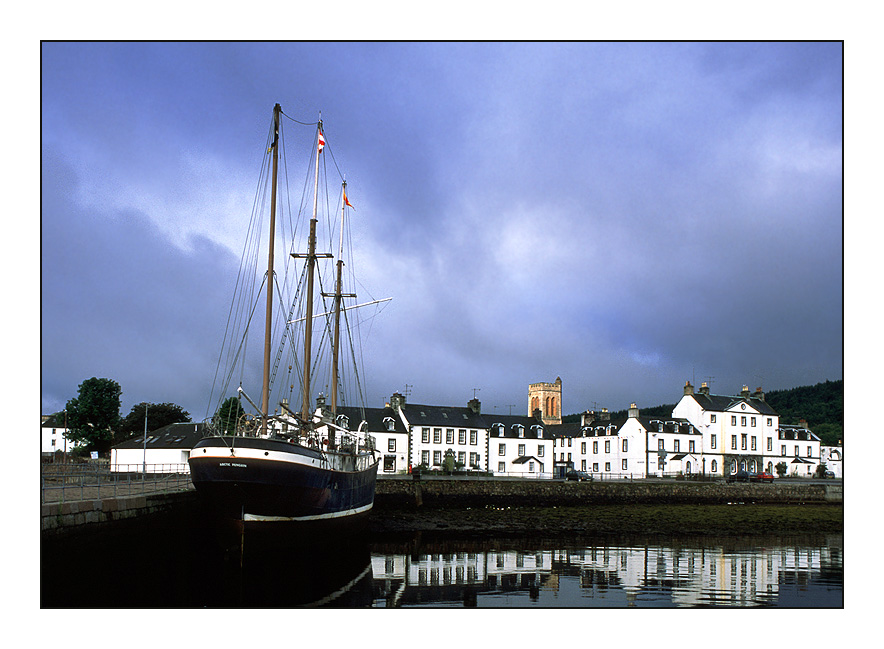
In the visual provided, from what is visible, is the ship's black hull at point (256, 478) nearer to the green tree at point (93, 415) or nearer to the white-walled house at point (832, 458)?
the green tree at point (93, 415)

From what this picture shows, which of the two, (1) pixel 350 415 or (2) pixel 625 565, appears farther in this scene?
(1) pixel 350 415

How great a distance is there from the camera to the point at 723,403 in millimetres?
84250

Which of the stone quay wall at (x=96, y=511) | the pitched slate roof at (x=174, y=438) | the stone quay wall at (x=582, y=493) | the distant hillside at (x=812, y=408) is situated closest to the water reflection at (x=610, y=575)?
the stone quay wall at (x=96, y=511)

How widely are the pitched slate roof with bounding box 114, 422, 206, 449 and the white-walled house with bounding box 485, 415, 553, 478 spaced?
2957cm

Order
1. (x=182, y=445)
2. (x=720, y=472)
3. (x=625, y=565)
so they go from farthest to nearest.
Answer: (x=720, y=472) → (x=182, y=445) → (x=625, y=565)

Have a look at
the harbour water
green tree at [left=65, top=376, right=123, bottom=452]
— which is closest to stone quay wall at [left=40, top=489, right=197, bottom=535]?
→ the harbour water

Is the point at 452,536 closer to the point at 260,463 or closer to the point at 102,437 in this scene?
the point at 260,463

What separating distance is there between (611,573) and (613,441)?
2291 inches

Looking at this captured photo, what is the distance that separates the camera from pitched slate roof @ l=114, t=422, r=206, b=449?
218 feet

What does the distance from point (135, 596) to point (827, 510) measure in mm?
52524

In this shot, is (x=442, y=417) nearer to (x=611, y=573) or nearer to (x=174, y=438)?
(x=174, y=438)

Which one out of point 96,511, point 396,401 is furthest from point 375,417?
point 96,511

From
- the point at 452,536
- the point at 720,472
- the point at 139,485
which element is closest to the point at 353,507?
the point at 452,536

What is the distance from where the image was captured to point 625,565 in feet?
91.0
